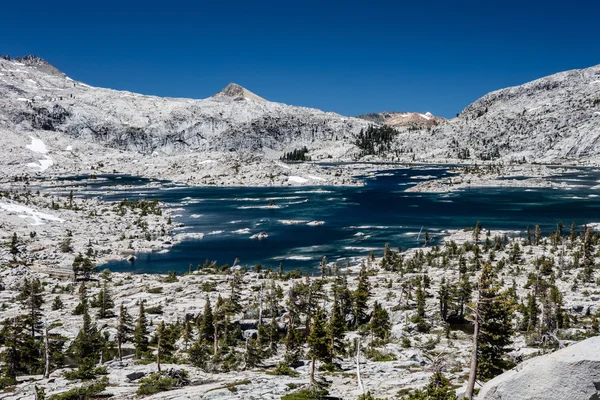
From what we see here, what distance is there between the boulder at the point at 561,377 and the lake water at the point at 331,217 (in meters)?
63.9

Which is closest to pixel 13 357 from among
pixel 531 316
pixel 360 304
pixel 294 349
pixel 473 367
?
pixel 294 349

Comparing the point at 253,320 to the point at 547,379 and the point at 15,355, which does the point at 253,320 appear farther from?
the point at 547,379

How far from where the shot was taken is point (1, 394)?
29.8 meters

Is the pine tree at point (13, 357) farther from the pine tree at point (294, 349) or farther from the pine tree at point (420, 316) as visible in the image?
the pine tree at point (420, 316)

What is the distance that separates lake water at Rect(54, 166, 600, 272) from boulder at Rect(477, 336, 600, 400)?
210ft

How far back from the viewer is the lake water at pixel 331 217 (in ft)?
287

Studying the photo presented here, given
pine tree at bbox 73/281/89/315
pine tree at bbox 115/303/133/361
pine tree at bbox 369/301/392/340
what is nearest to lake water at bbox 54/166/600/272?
pine tree at bbox 73/281/89/315

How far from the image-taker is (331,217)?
12469 centimetres

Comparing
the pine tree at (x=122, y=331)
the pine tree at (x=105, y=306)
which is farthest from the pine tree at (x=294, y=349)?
the pine tree at (x=105, y=306)

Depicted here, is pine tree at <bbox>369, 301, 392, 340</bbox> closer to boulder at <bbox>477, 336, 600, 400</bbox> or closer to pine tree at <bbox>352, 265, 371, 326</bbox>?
pine tree at <bbox>352, 265, 371, 326</bbox>

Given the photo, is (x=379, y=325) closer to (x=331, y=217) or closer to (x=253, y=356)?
(x=253, y=356)

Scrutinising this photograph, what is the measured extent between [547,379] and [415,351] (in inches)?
1041

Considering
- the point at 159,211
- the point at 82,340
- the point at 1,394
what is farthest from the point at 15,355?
the point at 159,211

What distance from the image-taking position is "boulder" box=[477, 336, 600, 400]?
13281 millimetres
